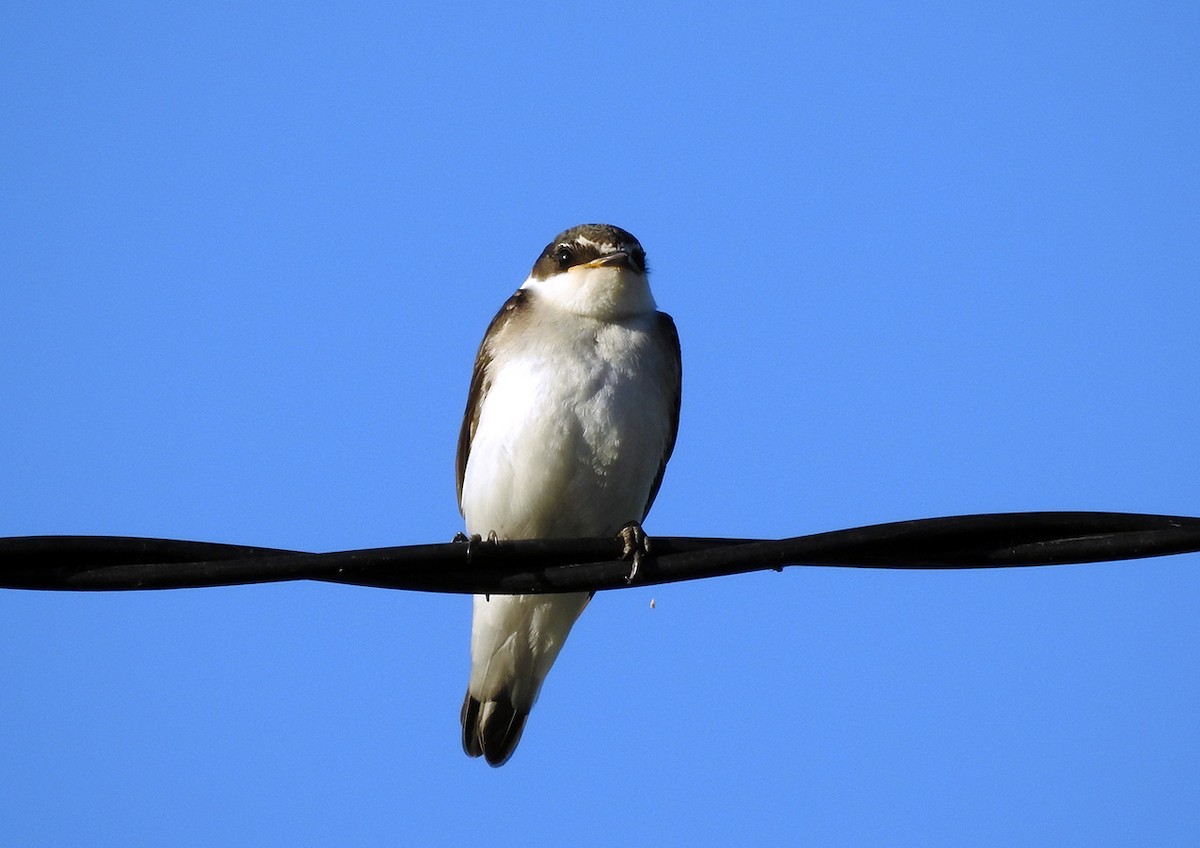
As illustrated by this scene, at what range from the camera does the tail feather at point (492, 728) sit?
27.4 feet

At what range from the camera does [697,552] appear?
495 cm

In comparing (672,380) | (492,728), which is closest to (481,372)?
(672,380)

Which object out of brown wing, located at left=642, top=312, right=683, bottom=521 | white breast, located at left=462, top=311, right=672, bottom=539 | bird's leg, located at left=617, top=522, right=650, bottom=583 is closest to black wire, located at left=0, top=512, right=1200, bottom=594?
bird's leg, located at left=617, top=522, right=650, bottom=583

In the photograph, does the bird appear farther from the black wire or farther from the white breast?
the black wire

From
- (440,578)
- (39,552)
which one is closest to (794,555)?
(440,578)

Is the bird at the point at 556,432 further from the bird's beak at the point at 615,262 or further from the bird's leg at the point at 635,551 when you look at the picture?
the bird's leg at the point at 635,551

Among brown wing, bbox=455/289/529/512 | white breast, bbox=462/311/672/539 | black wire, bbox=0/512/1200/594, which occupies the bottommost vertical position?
black wire, bbox=0/512/1200/594

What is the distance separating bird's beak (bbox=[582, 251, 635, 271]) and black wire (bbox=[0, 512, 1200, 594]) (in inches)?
150

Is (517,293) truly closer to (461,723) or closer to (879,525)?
(461,723)

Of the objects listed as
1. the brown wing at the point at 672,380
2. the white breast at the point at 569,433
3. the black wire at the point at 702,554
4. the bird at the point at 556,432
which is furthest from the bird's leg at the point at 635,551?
the brown wing at the point at 672,380

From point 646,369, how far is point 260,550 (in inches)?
140

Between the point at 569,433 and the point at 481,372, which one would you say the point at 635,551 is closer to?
the point at 569,433

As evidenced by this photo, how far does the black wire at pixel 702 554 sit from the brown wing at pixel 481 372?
344 centimetres

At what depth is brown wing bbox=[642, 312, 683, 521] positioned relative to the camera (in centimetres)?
824
